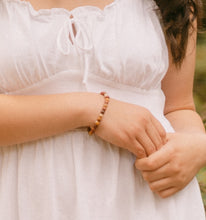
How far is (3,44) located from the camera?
90 cm

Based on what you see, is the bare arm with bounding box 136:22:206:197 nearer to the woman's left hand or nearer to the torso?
the woman's left hand

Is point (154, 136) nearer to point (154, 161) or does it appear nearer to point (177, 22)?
point (154, 161)

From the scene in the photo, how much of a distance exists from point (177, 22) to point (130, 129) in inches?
14.5

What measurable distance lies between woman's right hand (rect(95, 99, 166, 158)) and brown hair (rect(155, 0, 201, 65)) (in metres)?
0.26

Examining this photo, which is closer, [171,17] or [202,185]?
[171,17]

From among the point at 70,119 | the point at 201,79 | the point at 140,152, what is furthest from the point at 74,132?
the point at 201,79

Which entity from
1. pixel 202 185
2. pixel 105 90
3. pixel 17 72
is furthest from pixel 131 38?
pixel 202 185

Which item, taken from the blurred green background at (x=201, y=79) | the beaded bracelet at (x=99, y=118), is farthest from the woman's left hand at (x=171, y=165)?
the blurred green background at (x=201, y=79)

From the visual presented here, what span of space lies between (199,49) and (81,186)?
1223mm

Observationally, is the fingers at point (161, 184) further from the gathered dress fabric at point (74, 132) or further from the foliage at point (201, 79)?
the foliage at point (201, 79)

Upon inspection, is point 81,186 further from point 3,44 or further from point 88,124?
point 3,44

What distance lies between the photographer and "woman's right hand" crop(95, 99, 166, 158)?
89 centimetres

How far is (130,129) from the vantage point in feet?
2.95

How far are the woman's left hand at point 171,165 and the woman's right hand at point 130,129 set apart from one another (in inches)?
0.9
